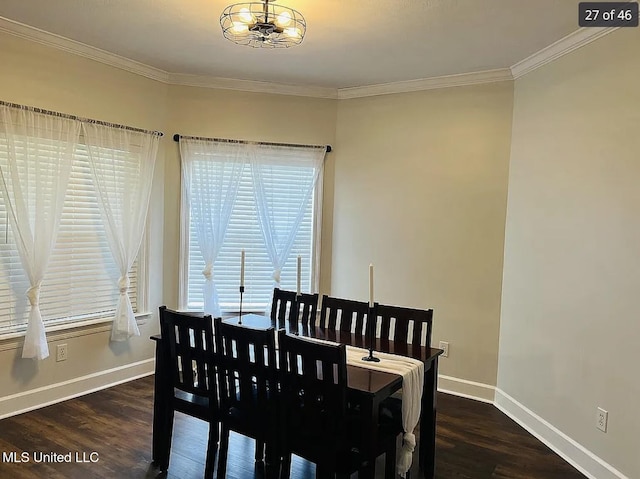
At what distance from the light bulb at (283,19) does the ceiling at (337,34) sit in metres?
0.27

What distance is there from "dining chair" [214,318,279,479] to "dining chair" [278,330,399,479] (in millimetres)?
62

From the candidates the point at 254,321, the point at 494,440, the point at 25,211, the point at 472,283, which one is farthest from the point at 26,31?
the point at 494,440

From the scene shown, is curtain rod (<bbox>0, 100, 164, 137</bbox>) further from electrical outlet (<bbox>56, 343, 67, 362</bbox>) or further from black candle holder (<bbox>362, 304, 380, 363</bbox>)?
black candle holder (<bbox>362, 304, 380, 363</bbox>)

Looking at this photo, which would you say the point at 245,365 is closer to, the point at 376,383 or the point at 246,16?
the point at 376,383

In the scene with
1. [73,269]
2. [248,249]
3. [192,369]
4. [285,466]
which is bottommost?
[285,466]

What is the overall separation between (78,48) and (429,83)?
2855 mm

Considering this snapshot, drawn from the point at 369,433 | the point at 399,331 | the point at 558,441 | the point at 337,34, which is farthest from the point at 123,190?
the point at 558,441

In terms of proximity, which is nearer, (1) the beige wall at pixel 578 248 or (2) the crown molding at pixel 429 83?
(1) the beige wall at pixel 578 248

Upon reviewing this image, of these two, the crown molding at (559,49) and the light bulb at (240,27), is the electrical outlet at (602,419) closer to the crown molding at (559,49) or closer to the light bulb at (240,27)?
the crown molding at (559,49)

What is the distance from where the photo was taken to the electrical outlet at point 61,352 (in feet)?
12.0

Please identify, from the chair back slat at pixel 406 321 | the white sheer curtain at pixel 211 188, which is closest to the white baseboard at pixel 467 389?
the chair back slat at pixel 406 321

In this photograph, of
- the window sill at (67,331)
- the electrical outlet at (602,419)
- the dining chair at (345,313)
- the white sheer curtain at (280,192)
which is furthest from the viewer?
the white sheer curtain at (280,192)

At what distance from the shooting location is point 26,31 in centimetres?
327

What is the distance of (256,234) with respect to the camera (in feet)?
15.1
